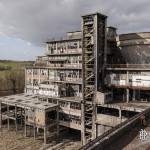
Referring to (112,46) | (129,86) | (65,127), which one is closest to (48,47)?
(112,46)

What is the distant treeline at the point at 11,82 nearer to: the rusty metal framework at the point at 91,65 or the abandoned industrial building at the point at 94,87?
the abandoned industrial building at the point at 94,87

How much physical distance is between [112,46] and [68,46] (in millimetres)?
12441

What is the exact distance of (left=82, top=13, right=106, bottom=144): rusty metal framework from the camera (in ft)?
179

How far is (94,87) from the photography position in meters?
54.9

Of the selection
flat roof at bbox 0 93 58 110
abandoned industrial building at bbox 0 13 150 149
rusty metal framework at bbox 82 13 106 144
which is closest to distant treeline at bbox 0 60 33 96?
flat roof at bbox 0 93 58 110

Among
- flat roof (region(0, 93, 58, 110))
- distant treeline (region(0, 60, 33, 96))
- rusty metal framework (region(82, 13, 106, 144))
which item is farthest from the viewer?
distant treeline (region(0, 60, 33, 96))

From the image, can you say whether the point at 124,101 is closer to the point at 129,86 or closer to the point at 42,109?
the point at 129,86

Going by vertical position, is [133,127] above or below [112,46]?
below

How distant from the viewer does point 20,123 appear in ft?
222

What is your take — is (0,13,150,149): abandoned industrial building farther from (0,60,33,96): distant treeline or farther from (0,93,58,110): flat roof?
(0,60,33,96): distant treeline

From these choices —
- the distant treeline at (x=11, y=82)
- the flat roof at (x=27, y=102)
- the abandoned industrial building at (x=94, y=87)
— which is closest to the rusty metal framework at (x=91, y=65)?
the abandoned industrial building at (x=94, y=87)

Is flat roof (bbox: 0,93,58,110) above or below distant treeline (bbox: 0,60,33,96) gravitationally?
below

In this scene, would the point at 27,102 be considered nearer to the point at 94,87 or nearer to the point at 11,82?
the point at 94,87

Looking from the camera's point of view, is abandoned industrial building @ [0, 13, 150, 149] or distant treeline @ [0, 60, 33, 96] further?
distant treeline @ [0, 60, 33, 96]
